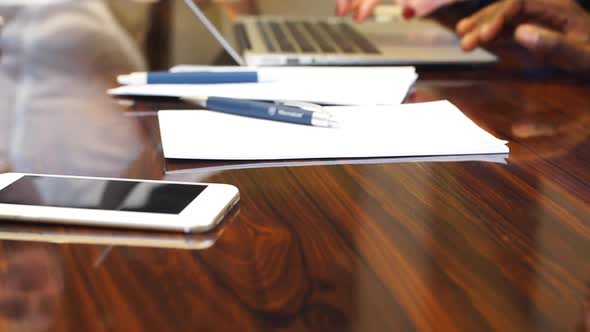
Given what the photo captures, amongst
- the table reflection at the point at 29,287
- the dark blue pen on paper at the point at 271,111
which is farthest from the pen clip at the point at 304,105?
the table reflection at the point at 29,287

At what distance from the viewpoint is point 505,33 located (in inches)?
38.9

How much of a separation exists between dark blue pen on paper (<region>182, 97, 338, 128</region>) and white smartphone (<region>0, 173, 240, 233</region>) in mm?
161

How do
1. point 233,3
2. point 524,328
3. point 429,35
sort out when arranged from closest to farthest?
point 524,328
point 429,35
point 233,3

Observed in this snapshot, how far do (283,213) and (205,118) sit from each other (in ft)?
0.67

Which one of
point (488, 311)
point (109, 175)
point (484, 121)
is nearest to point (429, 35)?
point (484, 121)

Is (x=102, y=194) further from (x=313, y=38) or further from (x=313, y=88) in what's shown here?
(x=313, y=38)

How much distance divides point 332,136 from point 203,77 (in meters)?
0.20

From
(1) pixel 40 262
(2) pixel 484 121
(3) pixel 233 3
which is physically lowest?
(3) pixel 233 3

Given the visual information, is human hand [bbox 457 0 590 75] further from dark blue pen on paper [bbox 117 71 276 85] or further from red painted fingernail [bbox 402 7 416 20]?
dark blue pen on paper [bbox 117 71 276 85]

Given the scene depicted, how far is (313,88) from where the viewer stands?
674 mm

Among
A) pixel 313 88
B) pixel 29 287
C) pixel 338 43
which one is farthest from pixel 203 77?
pixel 29 287

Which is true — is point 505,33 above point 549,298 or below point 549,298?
below

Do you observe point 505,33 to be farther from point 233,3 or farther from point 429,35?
point 233,3

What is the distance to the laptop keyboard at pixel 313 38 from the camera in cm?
88
